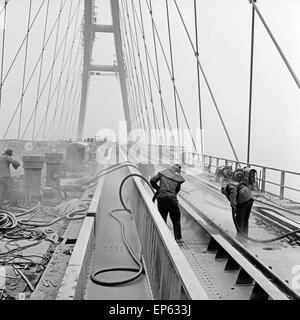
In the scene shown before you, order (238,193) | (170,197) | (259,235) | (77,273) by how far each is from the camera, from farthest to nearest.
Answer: (259,235) → (238,193) → (170,197) → (77,273)

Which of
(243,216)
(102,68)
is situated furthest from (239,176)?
(102,68)

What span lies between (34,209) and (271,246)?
18.5ft

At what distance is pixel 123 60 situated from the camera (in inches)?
1764

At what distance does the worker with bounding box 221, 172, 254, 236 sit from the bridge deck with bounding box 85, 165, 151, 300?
1999 millimetres

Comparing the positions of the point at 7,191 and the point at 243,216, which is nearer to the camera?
the point at 243,216

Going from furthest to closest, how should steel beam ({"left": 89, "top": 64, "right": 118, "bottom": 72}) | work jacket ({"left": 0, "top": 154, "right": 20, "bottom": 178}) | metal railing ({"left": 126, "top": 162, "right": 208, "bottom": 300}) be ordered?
steel beam ({"left": 89, "top": 64, "right": 118, "bottom": 72})
work jacket ({"left": 0, "top": 154, "right": 20, "bottom": 178})
metal railing ({"left": 126, "top": 162, "right": 208, "bottom": 300})

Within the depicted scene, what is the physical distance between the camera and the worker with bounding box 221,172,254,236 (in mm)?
7605

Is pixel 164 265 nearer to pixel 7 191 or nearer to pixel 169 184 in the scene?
pixel 169 184

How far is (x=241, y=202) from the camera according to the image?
760 cm

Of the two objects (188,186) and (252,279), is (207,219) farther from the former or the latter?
(188,186)

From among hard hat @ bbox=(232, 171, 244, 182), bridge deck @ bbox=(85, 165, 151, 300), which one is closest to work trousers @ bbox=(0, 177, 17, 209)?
bridge deck @ bbox=(85, 165, 151, 300)

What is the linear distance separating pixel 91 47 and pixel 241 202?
39.0 m

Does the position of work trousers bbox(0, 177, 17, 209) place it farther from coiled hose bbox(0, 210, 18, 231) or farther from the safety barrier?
the safety barrier

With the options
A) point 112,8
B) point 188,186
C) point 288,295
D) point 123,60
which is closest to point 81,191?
point 188,186
